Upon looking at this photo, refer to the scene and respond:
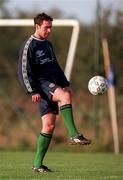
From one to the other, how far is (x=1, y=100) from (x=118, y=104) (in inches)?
124

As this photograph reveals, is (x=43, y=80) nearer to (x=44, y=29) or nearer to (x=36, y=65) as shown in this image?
(x=36, y=65)

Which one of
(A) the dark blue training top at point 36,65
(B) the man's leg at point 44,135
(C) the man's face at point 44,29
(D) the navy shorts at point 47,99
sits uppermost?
(C) the man's face at point 44,29

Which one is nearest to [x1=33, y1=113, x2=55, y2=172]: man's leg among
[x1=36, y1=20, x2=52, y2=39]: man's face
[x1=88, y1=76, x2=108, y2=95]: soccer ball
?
[x1=88, y1=76, x2=108, y2=95]: soccer ball

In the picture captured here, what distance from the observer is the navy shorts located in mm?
10336

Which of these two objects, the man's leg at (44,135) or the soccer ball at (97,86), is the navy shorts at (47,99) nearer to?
the man's leg at (44,135)

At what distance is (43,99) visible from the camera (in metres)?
10.5

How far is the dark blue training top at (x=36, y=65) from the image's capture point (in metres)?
10.2

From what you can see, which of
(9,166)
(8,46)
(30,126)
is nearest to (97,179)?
(9,166)

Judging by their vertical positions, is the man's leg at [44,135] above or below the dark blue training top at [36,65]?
below

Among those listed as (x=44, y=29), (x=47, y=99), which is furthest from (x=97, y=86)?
(x=44, y=29)

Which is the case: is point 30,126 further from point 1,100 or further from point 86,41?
point 86,41

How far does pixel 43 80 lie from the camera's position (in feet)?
34.2

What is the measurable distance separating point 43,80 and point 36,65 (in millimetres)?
219

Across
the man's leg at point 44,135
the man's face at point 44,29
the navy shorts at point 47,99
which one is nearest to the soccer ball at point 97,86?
the navy shorts at point 47,99
